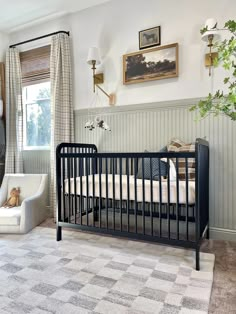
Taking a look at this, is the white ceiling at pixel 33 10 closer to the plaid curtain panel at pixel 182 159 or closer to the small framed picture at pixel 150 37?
the small framed picture at pixel 150 37

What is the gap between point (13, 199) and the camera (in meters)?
2.98

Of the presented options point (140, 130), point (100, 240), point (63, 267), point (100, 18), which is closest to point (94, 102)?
point (140, 130)

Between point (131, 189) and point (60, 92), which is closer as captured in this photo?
point (131, 189)

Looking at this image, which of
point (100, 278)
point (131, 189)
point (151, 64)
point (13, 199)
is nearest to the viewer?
point (100, 278)

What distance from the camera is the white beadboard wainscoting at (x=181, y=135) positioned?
238 cm

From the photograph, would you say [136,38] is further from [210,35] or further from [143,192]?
[143,192]

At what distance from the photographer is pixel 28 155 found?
3668 mm

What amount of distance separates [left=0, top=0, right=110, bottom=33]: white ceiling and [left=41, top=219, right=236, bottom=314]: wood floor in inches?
122

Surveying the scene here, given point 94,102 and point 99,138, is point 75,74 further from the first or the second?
point 99,138

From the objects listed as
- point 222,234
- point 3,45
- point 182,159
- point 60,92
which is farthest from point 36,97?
point 222,234

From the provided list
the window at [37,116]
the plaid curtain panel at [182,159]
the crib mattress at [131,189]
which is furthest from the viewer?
the window at [37,116]

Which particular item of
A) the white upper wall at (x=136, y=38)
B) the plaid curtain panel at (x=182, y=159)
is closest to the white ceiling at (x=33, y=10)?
the white upper wall at (x=136, y=38)

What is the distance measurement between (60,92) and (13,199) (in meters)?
1.50

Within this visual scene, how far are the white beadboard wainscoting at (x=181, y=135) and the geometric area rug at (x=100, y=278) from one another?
0.63m
